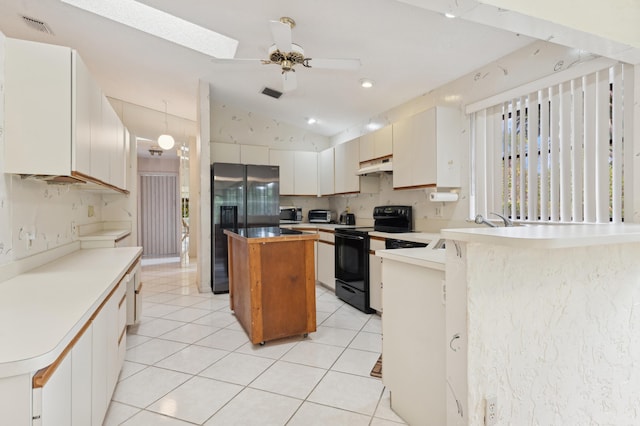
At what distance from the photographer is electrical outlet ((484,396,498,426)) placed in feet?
4.30

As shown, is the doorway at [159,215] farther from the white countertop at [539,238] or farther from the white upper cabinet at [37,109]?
the white countertop at [539,238]

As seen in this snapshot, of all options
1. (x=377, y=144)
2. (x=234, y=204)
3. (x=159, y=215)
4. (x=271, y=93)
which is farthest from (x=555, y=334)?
(x=159, y=215)

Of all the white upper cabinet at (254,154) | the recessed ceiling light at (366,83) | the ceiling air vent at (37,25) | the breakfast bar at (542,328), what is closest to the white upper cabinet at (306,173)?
the white upper cabinet at (254,154)

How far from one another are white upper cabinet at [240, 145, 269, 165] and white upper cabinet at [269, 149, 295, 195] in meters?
0.10

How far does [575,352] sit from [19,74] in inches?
Result: 123

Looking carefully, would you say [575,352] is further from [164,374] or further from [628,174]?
[164,374]

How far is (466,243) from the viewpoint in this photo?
129 cm

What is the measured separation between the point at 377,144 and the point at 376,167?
34 centimetres

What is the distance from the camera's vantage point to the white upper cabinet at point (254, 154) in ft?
17.5

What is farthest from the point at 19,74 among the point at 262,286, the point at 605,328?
the point at 605,328

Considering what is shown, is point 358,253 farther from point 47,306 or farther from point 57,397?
point 57,397

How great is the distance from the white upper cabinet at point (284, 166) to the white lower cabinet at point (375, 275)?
2311 millimetres

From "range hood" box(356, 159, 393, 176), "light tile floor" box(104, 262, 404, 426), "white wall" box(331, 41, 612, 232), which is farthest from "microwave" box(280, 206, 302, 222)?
"light tile floor" box(104, 262, 404, 426)

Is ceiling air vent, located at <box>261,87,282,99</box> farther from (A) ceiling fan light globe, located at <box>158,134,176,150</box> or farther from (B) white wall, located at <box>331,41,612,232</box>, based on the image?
(A) ceiling fan light globe, located at <box>158,134,176,150</box>
